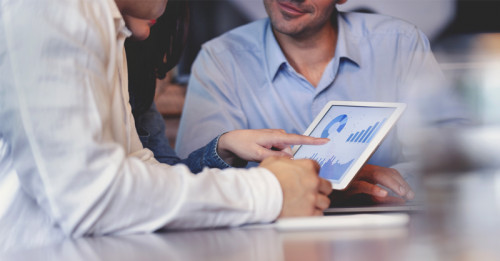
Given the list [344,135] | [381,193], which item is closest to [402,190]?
[381,193]

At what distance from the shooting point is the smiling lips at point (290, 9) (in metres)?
1.91

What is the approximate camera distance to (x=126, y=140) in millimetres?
948

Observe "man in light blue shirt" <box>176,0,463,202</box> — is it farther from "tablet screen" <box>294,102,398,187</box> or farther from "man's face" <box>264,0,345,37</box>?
"tablet screen" <box>294,102,398,187</box>

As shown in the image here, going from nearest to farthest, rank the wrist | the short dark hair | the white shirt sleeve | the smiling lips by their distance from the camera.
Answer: the white shirt sleeve < the wrist < the short dark hair < the smiling lips

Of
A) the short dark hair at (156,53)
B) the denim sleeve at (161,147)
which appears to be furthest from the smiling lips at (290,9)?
the denim sleeve at (161,147)

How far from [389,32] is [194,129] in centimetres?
74

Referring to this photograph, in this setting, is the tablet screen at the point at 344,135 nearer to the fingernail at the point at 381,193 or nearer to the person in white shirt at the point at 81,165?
the fingernail at the point at 381,193

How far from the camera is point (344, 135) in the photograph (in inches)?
49.3

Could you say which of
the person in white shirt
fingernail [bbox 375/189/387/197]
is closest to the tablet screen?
fingernail [bbox 375/189/387/197]

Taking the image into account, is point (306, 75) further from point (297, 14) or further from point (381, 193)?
point (381, 193)

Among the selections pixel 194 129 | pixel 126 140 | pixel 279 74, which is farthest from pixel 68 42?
pixel 279 74

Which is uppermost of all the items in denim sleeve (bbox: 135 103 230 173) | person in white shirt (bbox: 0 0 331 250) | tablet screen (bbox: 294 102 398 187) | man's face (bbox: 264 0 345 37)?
person in white shirt (bbox: 0 0 331 250)

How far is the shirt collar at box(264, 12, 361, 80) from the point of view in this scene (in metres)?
1.94

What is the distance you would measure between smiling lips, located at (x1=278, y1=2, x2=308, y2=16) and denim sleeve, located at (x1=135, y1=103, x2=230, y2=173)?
20.3 inches
